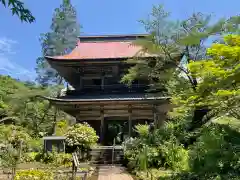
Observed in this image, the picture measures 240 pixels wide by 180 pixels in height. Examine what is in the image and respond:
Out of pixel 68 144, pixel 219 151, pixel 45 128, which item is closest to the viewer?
pixel 219 151

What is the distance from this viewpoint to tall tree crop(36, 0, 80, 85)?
127ft

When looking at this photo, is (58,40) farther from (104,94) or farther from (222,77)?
(222,77)

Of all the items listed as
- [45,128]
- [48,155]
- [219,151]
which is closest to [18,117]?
[45,128]

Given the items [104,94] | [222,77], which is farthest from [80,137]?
[222,77]

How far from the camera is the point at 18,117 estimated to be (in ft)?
77.9

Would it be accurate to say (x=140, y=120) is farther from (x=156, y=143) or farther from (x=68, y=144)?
(x=156, y=143)

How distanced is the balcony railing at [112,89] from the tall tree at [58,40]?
67.3ft

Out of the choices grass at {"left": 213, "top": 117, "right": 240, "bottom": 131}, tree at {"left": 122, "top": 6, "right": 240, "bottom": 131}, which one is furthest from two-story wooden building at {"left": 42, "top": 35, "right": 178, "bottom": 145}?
grass at {"left": 213, "top": 117, "right": 240, "bottom": 131}

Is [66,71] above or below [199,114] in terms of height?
above

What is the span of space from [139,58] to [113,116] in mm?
4676

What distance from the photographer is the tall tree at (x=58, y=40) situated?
3872cm

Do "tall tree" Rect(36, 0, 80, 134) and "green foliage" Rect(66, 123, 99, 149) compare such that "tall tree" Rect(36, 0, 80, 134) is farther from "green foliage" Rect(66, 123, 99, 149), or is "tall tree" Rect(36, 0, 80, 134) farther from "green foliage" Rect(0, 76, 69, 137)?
"green foliage" Rect(66, 123, 99, 149)

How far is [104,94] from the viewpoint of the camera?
17828mm

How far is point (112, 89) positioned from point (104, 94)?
75cm
